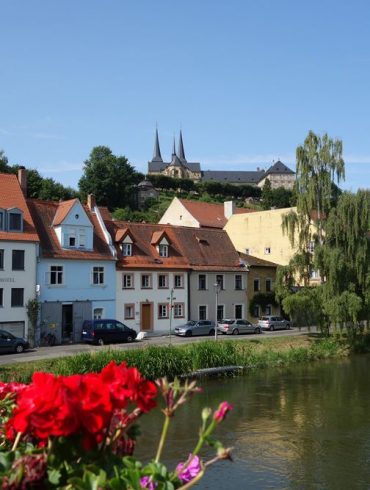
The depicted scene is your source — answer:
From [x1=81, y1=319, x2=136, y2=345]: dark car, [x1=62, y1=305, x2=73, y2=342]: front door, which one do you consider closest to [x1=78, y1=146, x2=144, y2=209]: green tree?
[x1=62, y1=305, x2=73, y2=342]: front door

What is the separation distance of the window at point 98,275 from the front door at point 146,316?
4.14m

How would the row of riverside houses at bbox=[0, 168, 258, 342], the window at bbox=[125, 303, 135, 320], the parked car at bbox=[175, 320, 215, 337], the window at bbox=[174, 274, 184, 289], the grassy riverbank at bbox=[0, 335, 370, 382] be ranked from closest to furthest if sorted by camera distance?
the grassy riverbank at bbox=[0, 335, 370, 382], the row of riverside houses at bbox=[0, 168, 258, 342], the parked car at bbox=[175, 320, 215, 337], the window at bbox=[125, 303, 135, 320], the window at bbox=[174, 274, 184, 289]

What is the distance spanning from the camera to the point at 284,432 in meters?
19.9

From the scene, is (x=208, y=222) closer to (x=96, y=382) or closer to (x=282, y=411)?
(x=282, y=411)

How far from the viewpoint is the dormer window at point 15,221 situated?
1471 inches

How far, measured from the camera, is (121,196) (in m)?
104

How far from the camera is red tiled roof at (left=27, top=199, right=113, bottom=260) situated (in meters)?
39.5

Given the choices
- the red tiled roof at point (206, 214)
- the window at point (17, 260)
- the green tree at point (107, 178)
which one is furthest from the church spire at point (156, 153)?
the window at point (17, 260)

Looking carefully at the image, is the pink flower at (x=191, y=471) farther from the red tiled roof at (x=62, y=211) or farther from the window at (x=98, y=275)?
the window at (x=98, y=275)

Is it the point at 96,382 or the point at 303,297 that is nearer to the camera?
the point at 96,382

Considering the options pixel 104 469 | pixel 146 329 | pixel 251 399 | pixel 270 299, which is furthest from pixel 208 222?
pixel 104 469

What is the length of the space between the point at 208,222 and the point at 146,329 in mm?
31973

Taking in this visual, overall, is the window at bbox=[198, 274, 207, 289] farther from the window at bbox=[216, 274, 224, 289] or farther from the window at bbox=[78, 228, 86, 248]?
the window at bbox=[78, 228, 86, 248]

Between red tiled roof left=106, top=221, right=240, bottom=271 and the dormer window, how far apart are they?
8.28 metres
